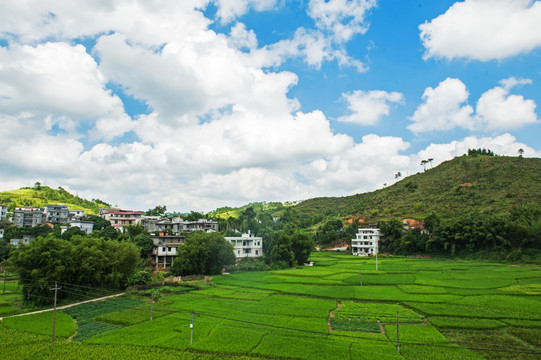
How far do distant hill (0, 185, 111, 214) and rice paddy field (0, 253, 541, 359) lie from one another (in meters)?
121

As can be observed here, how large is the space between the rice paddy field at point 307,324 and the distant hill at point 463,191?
154 feet

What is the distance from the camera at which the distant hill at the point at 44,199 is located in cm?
12812

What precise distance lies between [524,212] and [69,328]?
73.9m

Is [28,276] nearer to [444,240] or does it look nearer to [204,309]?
[204,309]

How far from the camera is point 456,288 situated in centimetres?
3603

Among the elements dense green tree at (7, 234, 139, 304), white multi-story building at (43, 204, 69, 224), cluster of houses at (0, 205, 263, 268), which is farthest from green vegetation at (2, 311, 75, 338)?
white multi-story building at (43, 204, 69, 224)

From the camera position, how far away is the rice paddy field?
19.4m

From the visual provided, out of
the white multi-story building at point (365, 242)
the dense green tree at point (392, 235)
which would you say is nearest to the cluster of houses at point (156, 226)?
the white multi-story building at point (365, 242)

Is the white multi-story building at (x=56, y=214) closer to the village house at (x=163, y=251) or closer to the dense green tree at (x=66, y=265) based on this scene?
the village house at (x=163, y=251)

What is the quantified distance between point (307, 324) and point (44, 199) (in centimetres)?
15317

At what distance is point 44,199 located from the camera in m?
141

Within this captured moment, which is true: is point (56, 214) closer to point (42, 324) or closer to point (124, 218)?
point (124, 218)

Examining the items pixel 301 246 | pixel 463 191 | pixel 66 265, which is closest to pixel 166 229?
pixel 301 246

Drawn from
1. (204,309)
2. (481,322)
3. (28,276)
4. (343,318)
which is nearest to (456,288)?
(481,322)
